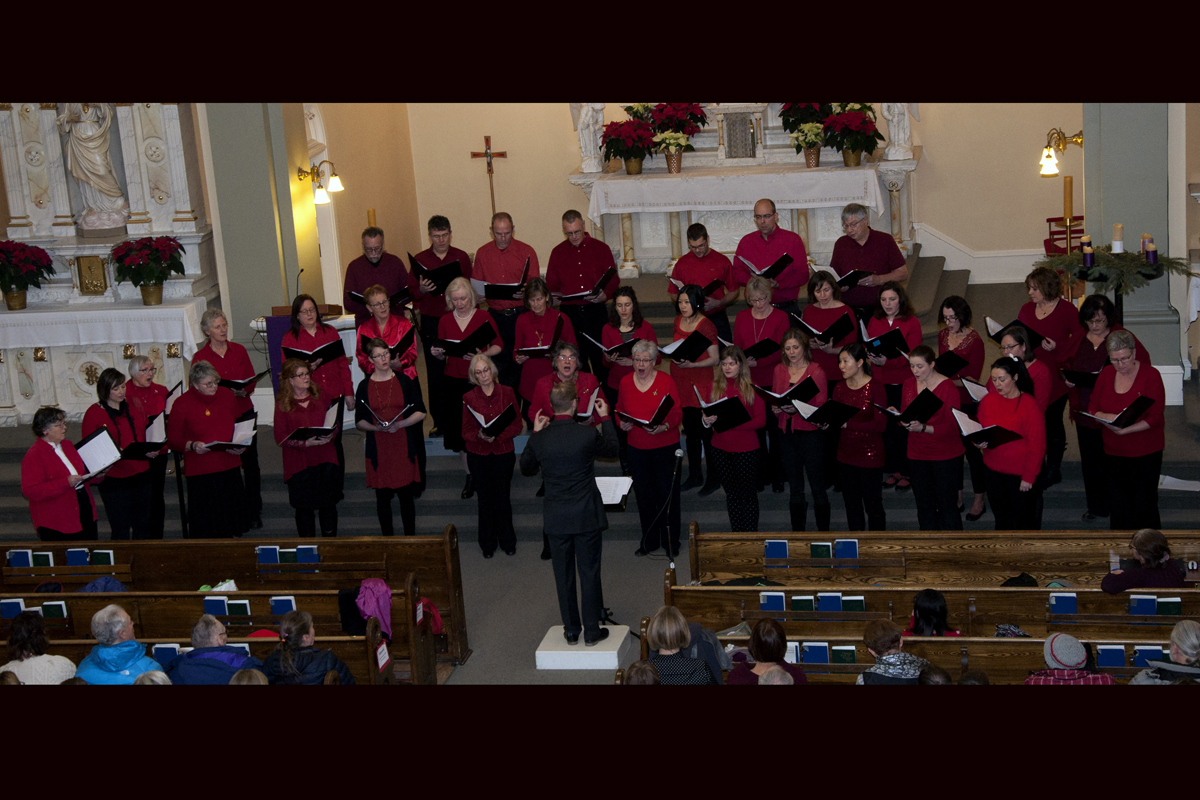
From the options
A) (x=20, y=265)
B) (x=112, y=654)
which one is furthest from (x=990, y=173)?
(x=112, y=654)

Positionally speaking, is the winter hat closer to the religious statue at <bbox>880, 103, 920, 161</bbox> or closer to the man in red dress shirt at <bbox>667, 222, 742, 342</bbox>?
the man in red dress shirt at <bbox>667, 222, 742, 342</bbox>

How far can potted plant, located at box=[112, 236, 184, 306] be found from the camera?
34.4ft

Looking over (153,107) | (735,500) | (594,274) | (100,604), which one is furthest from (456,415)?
(153,107)

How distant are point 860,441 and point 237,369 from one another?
4051 millimetres

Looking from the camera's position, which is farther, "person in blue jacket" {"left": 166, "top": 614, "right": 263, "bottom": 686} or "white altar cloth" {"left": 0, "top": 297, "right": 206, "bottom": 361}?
"white altar cloth" {"left": 0, "top": 297, "right": 206, "bottom": 361}

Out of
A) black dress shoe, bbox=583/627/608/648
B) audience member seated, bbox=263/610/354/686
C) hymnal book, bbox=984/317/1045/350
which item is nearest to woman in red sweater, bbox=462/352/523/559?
black dress shoe, bbox=583/627/608/648

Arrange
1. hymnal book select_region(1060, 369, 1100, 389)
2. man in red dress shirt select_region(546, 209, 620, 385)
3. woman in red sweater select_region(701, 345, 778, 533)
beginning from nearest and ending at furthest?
hymnal book select_region(1060, 369, 1100, 389) < woman in red sweater select_region(701, 345, 778, 533) < man in red dress shirt select_region(546, 209, 620, 385)

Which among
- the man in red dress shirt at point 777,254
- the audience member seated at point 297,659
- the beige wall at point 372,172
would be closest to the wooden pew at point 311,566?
the audience member seated at point 297,659

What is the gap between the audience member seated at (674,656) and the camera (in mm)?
5184

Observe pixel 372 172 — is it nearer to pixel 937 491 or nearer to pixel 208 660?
pixel 937 491

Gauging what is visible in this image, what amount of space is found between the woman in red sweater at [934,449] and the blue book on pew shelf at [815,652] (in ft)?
5.89

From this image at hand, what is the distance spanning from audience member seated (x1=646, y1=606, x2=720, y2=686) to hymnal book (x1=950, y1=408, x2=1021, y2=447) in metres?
2.36

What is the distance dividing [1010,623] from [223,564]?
4.15 meters

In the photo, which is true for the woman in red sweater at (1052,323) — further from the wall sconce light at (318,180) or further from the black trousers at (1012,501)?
the wall sconce light at (318,180)
